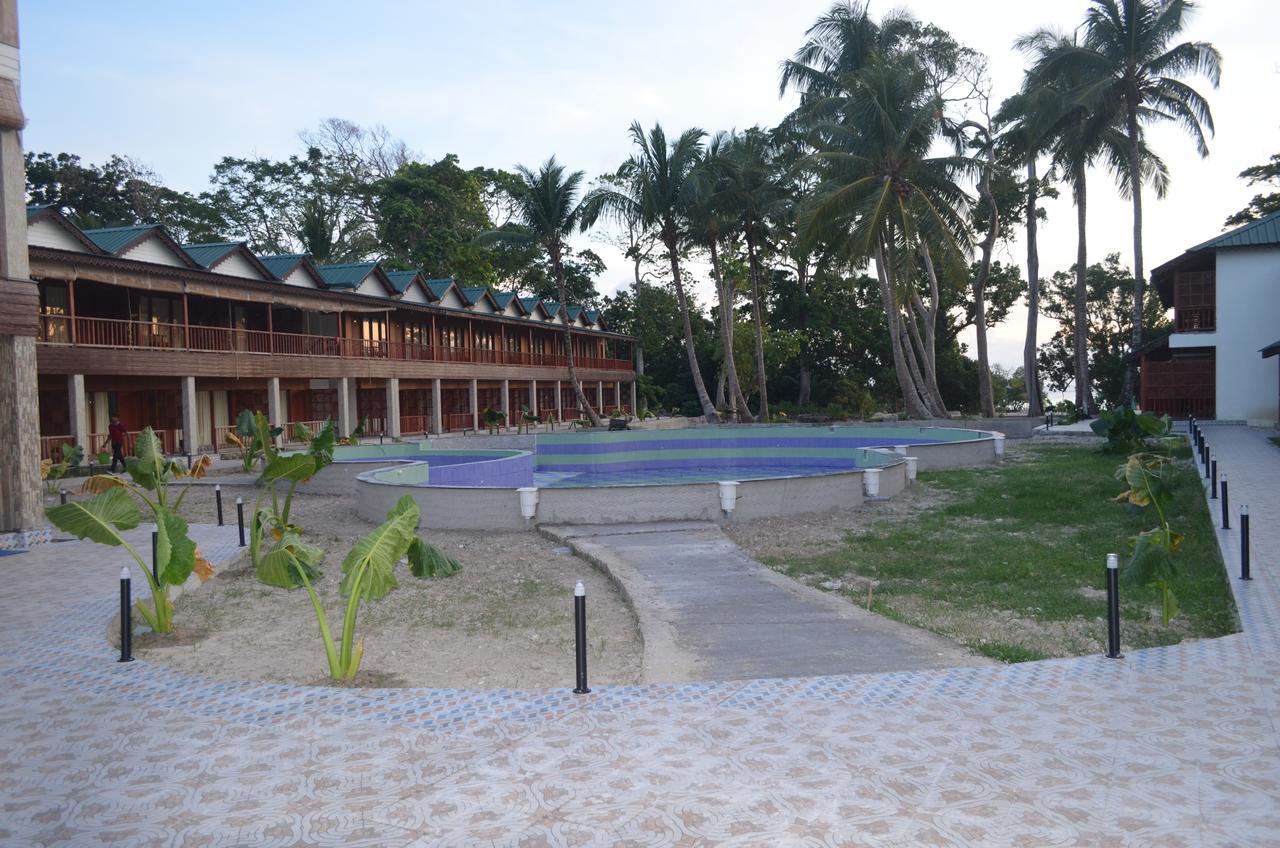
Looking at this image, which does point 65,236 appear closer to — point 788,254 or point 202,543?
point 202,543

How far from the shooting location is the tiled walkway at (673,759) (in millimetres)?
4277

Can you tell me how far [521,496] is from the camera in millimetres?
15016

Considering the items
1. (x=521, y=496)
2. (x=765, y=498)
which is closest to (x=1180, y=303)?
(x=765, y=498)

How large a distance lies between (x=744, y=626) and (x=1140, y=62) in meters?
31.8

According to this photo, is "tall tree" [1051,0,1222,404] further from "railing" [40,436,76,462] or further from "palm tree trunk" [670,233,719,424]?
"railing" [40,436,76,462]

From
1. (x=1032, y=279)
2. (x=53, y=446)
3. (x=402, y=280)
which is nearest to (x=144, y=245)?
(x=53, y=446)

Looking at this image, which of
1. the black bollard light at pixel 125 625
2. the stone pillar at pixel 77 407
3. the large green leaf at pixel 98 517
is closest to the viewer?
the black bollard light at pixel 125 625

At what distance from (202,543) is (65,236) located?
15.1m

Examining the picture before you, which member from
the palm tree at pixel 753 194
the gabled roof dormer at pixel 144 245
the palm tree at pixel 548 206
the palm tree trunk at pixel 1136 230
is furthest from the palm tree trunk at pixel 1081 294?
the gabled roof dormer at pixel 144 245

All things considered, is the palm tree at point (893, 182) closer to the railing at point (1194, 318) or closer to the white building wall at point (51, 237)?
the railing at point (1194, 318)

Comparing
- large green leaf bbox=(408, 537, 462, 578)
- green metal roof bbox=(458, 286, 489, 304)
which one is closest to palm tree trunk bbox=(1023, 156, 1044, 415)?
green metal roof bbox=(458, 286, 489, 304)

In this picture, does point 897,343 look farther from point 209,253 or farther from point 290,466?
point 290,466

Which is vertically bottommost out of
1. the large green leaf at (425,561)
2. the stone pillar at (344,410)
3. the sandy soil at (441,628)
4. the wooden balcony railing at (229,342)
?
the sandy soil at (441,628)

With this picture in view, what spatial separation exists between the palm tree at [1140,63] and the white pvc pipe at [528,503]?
2581 cm
